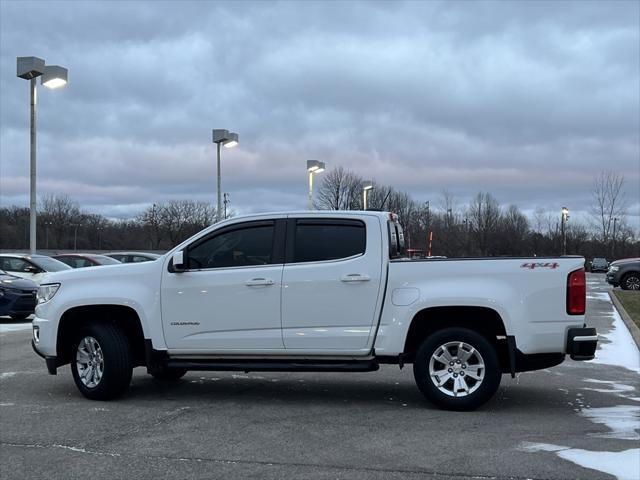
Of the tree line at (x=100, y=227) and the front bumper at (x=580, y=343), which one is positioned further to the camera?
the tree line at (x=100, y=227)

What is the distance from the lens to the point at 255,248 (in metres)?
7.09

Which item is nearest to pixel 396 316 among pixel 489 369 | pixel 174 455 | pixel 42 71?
pixel 489 369

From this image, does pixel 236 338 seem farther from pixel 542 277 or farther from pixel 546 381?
pixel 546 381

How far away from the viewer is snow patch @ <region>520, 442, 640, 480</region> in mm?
4703

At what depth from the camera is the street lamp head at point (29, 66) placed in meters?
18.5

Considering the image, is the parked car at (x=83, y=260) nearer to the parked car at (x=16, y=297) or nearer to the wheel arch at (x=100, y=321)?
the parked car at (x=16, y=297)

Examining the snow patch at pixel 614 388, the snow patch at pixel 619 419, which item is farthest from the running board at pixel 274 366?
the snow patch at pixel 614 388

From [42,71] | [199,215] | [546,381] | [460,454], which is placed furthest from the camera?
[199,215]

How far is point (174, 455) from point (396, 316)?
A: 8.24 ft

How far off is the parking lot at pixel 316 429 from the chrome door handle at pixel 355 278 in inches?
51.5

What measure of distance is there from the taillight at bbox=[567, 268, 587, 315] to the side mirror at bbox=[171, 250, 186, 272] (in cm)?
387

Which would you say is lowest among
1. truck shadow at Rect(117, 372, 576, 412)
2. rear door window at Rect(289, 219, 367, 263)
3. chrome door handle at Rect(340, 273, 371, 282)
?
truck shadow at Rect(117, 372, 576, 412)

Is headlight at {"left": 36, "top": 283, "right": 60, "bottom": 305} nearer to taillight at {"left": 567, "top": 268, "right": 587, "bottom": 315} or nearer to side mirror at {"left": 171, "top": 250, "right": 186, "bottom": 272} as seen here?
side mirror at {"left": 171, "top": 250, "right": 186, "bottom": 272}

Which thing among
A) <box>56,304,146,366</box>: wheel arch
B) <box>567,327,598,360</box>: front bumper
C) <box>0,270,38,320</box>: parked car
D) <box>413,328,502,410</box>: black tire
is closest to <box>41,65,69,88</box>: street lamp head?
<box>0,270,38,320</box>: parked car
